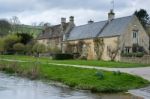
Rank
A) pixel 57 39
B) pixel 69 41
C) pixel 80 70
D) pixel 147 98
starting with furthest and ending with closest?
pixel 57 39, pixel 69 41, pixel 80 70, pixel 147 98

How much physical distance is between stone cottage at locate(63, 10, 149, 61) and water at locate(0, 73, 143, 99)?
34.4 m

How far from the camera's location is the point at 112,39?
2685 inches

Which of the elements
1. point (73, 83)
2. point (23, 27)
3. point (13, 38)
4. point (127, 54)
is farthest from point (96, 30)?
point (23, 27)

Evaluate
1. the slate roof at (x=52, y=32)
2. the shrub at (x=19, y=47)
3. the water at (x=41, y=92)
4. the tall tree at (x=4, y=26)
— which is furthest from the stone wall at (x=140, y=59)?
the tall tree at (x=4, y=26)

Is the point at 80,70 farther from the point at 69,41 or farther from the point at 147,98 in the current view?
the point at 69,41

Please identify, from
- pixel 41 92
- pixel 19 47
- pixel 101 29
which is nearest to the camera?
pixel 41 92

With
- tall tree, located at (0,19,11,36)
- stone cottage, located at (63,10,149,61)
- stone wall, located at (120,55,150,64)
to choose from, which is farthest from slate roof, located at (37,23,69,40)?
tall tree, located at (0,19,11,36)

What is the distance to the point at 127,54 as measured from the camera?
63.6m

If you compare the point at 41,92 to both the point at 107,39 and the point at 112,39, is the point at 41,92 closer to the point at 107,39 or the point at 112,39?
the point at 112,39

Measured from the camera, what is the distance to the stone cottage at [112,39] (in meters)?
67.0

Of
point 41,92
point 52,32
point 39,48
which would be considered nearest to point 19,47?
point 39,48

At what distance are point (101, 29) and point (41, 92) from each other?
1832 inches

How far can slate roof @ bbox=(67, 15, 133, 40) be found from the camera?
67956 mm

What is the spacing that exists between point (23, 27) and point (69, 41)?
2498 inches
